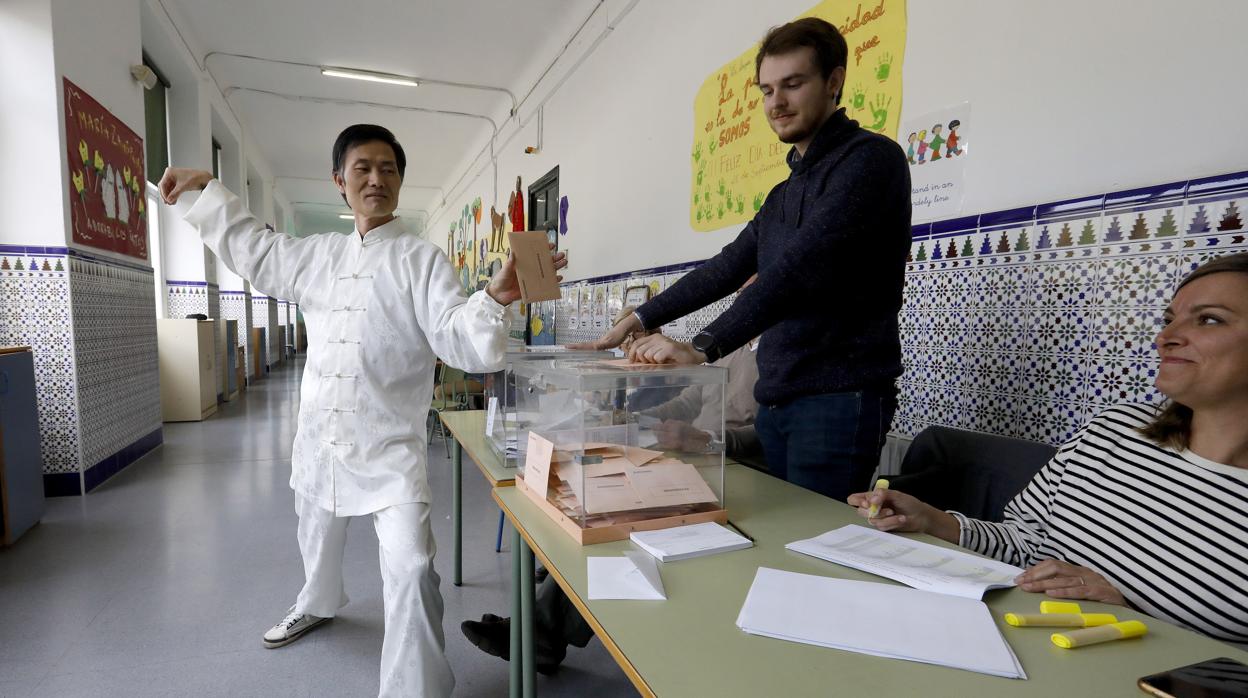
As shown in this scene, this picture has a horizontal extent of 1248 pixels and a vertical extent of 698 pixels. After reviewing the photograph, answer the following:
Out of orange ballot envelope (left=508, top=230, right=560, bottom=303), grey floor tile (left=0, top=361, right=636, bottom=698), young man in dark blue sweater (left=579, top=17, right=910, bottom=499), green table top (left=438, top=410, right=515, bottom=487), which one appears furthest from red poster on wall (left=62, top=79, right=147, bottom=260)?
young man in dark blue sweater (left=579, top=17, right=910, bottom=499)

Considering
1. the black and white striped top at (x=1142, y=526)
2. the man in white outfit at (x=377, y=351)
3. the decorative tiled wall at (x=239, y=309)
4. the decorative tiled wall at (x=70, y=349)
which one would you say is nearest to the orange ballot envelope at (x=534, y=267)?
the man in white outfit at (x=377, y=351)

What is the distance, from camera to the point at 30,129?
334 cm

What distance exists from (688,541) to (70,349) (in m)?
4.05

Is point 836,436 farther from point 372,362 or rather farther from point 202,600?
point 202,600

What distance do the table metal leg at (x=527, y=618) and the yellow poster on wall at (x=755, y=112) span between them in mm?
1905

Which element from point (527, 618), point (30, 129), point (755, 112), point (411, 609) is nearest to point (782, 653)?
point (527, 618)

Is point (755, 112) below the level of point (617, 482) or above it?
above

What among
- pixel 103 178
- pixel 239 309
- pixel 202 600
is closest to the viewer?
pixel 202 600

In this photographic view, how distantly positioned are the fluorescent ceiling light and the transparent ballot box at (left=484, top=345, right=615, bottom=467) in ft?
18.0

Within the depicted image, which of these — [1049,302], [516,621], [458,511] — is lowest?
[458,511]

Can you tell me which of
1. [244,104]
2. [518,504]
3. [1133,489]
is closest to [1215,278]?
[1133,489]

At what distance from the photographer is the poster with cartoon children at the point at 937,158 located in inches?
76.9

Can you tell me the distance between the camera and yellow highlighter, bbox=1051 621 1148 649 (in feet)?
2.45

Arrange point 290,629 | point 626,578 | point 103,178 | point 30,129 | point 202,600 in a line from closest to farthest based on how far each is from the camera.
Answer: point 626,578
point 290,629
point 202,600
point 30,129
point 103,178
